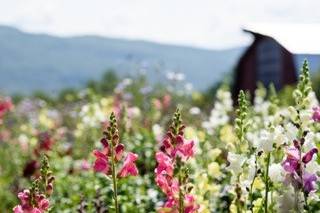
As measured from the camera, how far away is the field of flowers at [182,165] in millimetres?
3449

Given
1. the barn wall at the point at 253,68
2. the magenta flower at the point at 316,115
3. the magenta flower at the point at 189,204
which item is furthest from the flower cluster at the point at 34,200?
the barn wall at the point at 253,68

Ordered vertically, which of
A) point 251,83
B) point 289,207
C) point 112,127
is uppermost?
point 112,127

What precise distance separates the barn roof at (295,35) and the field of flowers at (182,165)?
0.21m

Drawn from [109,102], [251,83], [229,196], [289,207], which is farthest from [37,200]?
[251,83]

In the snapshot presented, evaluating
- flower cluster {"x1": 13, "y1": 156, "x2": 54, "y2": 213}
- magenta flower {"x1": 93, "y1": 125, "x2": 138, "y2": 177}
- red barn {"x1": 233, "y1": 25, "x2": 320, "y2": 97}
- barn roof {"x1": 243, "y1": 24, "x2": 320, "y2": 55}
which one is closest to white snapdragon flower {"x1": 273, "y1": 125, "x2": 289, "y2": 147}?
barn roof {"x1": 243, "y1": 24, "x2": 320, "y2": 55}

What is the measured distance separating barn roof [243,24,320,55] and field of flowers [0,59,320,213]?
0.68ft

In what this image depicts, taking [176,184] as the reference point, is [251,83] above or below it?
below

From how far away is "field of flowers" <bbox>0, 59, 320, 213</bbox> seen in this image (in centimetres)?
345

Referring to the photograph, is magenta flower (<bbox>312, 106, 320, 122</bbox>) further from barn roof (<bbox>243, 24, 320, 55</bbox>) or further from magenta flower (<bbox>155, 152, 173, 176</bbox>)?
magenta flower (<bbox>155, 152, 173, 176</bbox>)

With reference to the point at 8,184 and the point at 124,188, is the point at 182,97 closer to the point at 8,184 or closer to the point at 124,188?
the point at 8,184

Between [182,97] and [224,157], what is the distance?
6485 millimetres

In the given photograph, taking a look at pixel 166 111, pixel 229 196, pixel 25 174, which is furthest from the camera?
pixel 166 111

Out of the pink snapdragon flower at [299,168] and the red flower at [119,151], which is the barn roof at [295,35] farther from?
the red flower at [119,151]

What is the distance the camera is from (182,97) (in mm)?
13312
